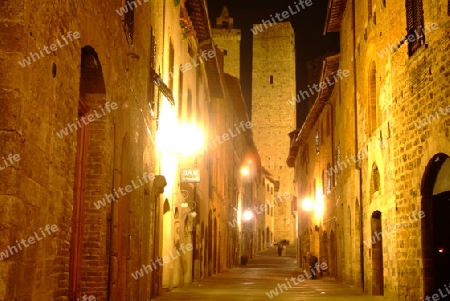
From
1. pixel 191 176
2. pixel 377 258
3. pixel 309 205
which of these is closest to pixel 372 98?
pixel 377 258

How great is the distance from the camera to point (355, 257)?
19141mm

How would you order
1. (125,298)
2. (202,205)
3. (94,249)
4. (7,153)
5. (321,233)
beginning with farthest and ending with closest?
(321,233) → (202,205) → (125,298) → (94,249) → (7,153)

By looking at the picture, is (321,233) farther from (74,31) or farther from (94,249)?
(74,31)

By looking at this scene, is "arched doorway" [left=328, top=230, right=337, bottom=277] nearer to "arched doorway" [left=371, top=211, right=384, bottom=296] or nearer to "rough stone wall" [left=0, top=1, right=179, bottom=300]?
"arched doorway" [left=371, top=211, right=384, bottom=296]

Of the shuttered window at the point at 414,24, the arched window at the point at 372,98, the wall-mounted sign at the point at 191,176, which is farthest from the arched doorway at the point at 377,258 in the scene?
the shuttered window at the point at 414,24

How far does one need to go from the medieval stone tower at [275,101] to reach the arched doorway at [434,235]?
55.7 meters

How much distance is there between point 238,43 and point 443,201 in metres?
58.0

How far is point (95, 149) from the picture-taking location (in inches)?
342

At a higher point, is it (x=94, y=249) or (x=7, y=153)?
(x=7, y=153)

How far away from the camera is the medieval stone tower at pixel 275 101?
221 ft

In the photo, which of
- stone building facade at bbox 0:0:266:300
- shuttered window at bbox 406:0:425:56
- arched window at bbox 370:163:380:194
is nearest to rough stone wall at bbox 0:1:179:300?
stone building facade at bbox 0:0:266:300

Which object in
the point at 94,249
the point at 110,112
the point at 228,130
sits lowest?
the point at 94,249

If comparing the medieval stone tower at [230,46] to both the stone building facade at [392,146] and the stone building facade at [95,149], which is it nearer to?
the stone building facade at [392,146]

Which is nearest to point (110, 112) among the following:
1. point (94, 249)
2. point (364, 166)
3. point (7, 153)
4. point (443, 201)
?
point (94, 249)
